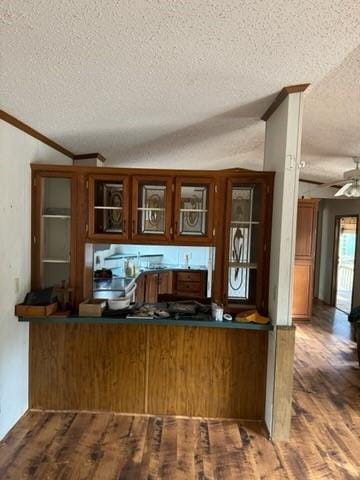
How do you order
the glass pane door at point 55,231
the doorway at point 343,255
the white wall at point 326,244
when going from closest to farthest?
the glass pane door at point 55,231, the doorway at point 343,255, the white wall at point 326,244

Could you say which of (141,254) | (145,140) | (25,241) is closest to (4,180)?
(25,241)

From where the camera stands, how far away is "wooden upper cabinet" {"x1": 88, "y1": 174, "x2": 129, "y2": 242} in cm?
273

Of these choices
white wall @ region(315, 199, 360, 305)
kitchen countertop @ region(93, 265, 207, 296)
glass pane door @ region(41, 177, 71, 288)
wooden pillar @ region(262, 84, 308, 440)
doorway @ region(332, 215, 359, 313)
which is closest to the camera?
wooden pillar @ region(262, 84, 308, 440)

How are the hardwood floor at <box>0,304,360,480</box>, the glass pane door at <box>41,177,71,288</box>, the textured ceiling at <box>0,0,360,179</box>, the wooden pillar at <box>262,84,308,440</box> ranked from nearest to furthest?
the textured ceiling at <box>0,0,360,179</box>
the hardwood floor at <box>0,304,360,480</box>
the wooden pillar at <box>262,84,308,440</box>
the glass pane door at <box>41,177,71,288</box>

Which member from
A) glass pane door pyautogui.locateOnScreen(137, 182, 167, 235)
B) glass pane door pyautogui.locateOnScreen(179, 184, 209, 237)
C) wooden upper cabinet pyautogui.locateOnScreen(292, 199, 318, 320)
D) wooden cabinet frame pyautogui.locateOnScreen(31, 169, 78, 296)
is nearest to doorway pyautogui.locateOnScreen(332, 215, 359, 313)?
wooden upper cabinet pyautogui.locateOnScreen(292, 199, 318, 320)

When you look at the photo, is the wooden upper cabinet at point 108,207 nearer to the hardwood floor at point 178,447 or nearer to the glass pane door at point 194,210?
the glass pane door at point 194,210

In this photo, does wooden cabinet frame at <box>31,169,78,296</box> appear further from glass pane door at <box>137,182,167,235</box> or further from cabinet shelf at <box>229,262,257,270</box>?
cabinet shelf at <box>229,262,257,270</box>

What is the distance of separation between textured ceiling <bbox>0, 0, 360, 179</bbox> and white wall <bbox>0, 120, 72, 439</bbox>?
0.25 metres

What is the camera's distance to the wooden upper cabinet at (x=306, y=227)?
568 centimetres

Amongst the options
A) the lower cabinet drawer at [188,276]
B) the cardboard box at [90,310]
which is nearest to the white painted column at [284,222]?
the cardboard box at [90,310]

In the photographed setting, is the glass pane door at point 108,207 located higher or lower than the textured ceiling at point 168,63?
lower

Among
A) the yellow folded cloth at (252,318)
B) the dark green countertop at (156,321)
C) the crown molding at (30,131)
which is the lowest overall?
the dark green countertop at (156,321)

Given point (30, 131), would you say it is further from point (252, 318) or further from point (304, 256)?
point (304, 256)

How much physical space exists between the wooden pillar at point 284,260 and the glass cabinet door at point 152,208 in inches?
34.0
